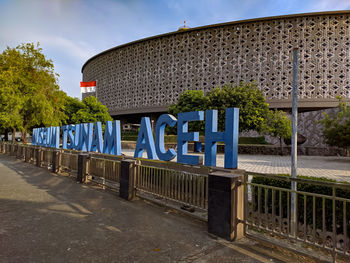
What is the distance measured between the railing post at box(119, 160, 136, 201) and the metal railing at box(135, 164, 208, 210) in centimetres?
15

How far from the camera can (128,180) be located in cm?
678

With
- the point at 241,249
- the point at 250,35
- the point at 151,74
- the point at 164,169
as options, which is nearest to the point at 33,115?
the point at 164,169

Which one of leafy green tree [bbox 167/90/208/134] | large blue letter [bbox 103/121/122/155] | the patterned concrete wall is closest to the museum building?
the patterned concrete wall

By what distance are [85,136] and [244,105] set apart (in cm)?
1954

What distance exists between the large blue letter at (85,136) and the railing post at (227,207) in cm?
920

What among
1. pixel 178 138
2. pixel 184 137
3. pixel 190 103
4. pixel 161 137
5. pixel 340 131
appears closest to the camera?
pixel 184 137

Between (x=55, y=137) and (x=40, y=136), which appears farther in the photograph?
(x=40, y=136)

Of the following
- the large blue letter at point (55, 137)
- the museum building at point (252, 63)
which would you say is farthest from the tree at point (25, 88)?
the museum building at point (252, 63)

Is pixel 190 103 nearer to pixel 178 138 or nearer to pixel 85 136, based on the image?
pixel 85 136

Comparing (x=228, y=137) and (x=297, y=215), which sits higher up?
(x=228, y=137)

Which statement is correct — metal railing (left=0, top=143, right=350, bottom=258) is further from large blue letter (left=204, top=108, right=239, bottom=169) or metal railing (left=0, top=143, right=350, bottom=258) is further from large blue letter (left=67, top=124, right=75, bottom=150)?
large blue letter (left=67, top=124, right=75, bottom=150)

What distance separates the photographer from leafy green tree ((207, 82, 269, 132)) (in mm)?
25891

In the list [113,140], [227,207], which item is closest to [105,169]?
[113,140]

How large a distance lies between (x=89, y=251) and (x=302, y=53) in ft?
152
